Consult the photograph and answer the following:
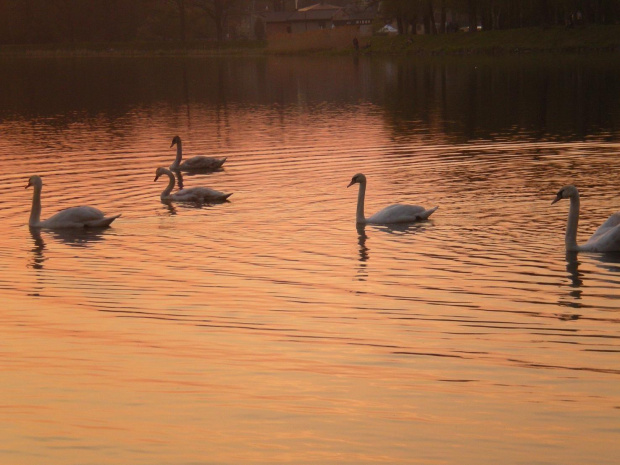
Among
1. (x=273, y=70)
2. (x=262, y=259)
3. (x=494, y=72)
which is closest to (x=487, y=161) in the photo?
(x=262, y=259)

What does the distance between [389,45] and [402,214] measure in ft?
316

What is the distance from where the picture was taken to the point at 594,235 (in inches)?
665

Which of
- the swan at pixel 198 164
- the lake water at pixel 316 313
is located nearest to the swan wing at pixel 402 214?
the lake water at pixel 316 313

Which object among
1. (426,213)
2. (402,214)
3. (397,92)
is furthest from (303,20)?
(402,214)

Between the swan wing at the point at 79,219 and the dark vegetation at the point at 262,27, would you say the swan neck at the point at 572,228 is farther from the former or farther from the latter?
the dark vegetation at the point at 262,27

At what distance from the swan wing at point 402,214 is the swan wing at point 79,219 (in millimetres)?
4783

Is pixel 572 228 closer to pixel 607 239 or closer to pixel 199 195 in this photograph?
pixel 607 239

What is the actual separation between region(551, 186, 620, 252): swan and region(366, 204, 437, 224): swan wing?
3.04m

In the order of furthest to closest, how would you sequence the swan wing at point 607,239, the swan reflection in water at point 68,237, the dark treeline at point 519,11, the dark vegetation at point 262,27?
the dark vegetation at point 262,27 < the dark treeline at point 519,11 < the swan reflection in water at point 68,237 < the swan wing at point 607,239

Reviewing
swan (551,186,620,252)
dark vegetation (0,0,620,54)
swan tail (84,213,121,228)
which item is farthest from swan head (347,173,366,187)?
dark vegetation (0,0,620,54)

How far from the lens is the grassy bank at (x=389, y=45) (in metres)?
89.9

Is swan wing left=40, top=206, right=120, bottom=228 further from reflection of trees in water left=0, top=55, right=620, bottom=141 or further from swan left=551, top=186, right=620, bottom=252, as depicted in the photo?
reflection of trees in water left=0, top=55, right=620, bottom=141

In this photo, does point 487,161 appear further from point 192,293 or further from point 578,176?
point 192,293

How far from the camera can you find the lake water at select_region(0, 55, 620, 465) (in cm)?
912
